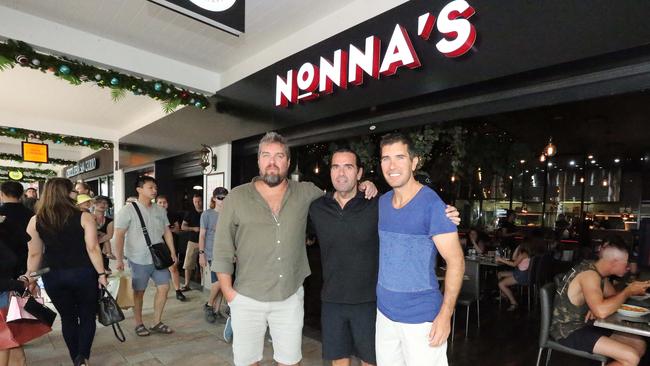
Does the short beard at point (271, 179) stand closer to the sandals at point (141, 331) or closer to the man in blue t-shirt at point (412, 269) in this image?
the man in blue t-shirt at point (412, 269)

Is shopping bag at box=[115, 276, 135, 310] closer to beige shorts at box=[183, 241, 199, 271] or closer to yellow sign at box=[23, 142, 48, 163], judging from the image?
beige shorts at box=[183, 241, 199, 271]

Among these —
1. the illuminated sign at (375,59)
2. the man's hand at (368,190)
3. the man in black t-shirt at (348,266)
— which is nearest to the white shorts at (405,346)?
the man in black t-shirt at (348,266)

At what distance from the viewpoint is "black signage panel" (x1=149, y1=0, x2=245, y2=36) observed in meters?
1.96

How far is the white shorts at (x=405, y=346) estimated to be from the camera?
1834 mm

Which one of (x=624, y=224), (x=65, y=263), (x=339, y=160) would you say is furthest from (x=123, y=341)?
(x=624, y=224)

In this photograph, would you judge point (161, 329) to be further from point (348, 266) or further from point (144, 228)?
point (348, 266)

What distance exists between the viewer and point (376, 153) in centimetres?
521

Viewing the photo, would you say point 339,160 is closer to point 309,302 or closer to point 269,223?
point 269,223

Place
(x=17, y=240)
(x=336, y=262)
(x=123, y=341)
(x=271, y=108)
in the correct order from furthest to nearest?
(x=271, y=108), (x=123, y=341), (x=17, y=240), (x=336, y=262)

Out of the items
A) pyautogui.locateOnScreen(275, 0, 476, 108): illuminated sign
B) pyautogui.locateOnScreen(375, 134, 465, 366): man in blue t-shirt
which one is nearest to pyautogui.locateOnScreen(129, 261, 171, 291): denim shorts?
pyautogui.locateOnScreen(275, 0, 476, 108): illuminated sign

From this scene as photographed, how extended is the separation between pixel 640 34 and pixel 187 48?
4.87 metres

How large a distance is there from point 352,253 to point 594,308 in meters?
2.08

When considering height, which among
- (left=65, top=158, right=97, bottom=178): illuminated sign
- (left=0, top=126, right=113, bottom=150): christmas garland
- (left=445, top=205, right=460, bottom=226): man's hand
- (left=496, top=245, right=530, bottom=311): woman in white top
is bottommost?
(left=496, top=245, right=530, bottom=311): woman in white top

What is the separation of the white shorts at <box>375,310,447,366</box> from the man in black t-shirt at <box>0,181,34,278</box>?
3.38 m
